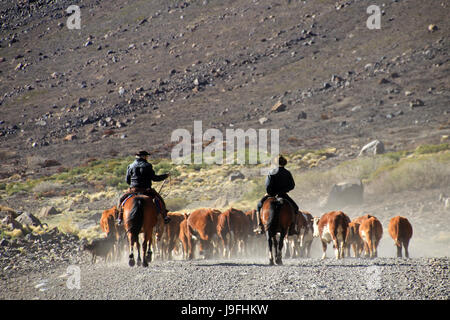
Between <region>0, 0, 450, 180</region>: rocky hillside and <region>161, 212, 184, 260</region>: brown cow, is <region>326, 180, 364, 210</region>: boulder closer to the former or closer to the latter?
<region>161, 212, 184, 260</region>: brown cow

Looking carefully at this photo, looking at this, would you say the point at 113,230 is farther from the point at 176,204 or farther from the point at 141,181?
the point at 176,204

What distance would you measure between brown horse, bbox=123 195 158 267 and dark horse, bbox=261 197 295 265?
97.0 inches

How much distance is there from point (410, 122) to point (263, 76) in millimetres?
27035

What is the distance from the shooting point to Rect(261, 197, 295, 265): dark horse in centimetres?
1273

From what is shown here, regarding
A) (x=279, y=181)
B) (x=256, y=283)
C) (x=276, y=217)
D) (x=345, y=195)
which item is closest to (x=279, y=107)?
(x=345, y=195)

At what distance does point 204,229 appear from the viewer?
16.9m

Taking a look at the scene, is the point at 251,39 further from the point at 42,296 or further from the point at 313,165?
the point at 42,296

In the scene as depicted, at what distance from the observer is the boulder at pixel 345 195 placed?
1209 inches

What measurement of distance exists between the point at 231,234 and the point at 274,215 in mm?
4798

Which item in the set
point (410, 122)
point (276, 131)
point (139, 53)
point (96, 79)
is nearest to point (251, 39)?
point (139, 53)

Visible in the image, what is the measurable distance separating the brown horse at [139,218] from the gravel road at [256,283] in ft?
2.20

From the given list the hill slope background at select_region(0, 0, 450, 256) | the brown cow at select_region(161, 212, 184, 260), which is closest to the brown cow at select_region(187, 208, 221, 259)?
the brown cow at select_region(161, 212, 184, 260)

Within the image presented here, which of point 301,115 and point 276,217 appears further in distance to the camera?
point 301,115

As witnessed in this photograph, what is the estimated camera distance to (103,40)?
4028 inches
